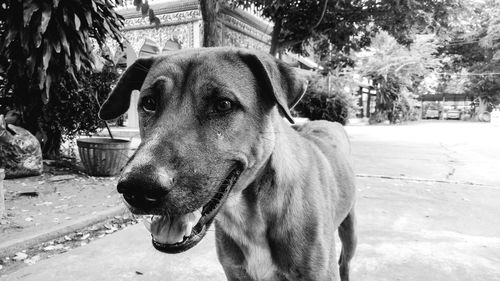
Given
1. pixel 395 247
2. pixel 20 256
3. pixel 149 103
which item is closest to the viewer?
pixel 149 103

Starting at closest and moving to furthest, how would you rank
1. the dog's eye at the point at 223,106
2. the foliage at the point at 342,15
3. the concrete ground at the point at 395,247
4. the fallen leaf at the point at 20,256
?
the dog's eye at the point at 223,106
the concrete ground at the point at 395,247
the fallen leaf at the point at 20,256
the foliage at the point at 342,15

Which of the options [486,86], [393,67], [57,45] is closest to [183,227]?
[57,45]

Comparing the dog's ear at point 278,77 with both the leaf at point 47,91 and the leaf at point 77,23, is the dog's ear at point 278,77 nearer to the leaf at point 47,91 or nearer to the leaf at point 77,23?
the leaf at point 77,23

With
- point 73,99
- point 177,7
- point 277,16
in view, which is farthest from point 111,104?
point 177,7

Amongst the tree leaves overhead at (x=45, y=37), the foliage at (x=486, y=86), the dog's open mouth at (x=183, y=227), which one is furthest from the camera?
the foliage at (x=486, y=86)

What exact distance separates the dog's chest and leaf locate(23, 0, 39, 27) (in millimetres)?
4405

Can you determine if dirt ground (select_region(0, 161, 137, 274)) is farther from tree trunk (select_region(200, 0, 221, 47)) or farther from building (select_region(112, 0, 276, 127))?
building (select_region(112, 0, 276, 127))

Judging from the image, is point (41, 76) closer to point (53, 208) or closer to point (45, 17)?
point (45, 17)

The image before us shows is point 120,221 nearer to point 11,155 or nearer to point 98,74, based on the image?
point 11,155

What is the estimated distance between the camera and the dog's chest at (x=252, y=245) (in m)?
1.93

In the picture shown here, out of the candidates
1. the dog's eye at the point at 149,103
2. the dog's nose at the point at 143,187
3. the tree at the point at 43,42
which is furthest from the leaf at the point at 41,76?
the dog's nose at the point at 143,187

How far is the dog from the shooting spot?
4.84 feet

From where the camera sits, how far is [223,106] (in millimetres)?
1723

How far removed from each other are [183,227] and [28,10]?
4677 mm
